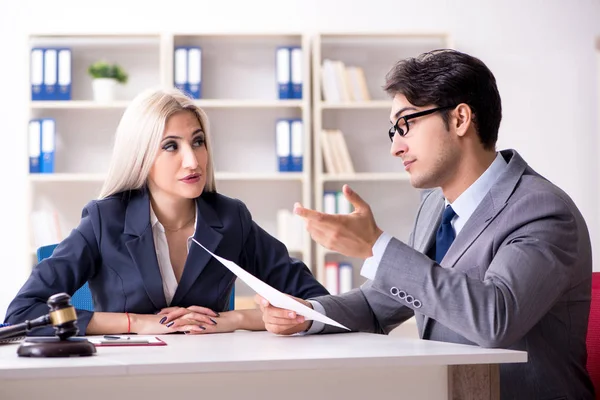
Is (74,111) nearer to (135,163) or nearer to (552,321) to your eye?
(135,163)

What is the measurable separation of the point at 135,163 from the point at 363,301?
0.76m

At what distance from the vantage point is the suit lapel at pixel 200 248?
2.10 meters

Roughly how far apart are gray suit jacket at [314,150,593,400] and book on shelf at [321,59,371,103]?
10.2 feet

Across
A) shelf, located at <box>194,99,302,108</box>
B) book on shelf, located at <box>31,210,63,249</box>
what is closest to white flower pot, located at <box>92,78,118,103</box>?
shelf, located at <box>194,99,302,108</box>

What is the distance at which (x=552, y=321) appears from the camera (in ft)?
5.19

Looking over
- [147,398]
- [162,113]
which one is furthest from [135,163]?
[147,398]

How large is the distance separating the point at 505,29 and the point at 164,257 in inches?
144

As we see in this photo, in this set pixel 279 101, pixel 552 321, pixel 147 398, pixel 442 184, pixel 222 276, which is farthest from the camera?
pixel 279 101

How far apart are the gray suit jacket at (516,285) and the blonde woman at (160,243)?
449mm

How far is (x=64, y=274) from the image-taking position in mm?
2021

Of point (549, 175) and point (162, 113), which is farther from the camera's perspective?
point (549, 175)

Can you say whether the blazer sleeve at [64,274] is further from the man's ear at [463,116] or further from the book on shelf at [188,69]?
the book on shelf at [188,69]

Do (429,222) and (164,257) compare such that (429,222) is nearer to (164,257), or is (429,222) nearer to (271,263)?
(271,263)

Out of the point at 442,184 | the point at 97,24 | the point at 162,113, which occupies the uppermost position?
the point at 97,24
